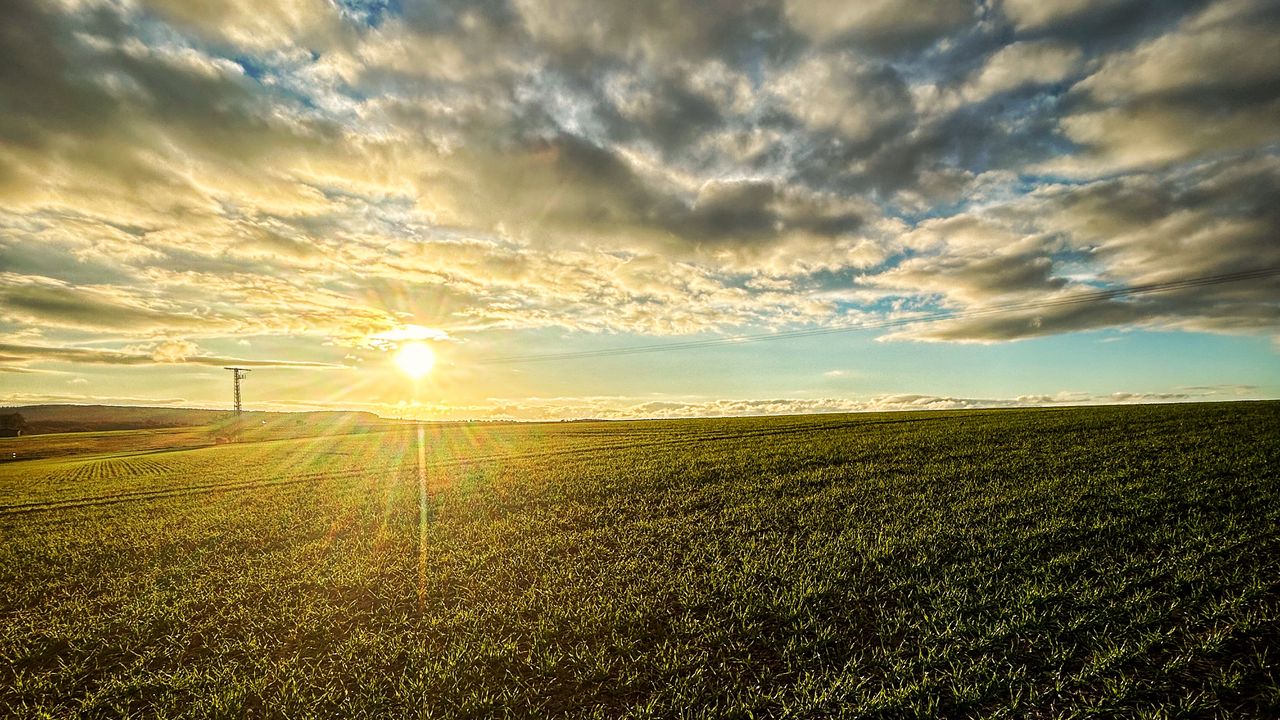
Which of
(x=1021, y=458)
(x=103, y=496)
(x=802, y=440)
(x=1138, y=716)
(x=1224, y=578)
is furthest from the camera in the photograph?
(x=802, y=440)

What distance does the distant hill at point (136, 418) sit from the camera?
113 meters

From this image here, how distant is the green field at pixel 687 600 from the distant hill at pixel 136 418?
10653 cm

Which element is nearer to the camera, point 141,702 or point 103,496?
point 141,702

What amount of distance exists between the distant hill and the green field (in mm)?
106530

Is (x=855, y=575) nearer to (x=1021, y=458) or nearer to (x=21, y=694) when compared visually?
(x=21, y=694)

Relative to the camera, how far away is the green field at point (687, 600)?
7094 mm

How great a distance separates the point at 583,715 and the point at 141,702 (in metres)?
6.83

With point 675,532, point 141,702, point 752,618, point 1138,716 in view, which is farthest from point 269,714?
point 1138,716

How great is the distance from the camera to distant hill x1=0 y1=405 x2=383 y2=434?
113m

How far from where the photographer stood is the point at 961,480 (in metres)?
20.1

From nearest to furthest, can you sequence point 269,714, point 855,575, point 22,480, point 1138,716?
point 1138,716
point 269,714
point 855,575
point 22,480

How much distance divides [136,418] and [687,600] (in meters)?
207

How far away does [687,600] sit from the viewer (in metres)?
9.81

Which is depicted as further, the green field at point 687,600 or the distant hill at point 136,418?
the distant hill at point 136,418
